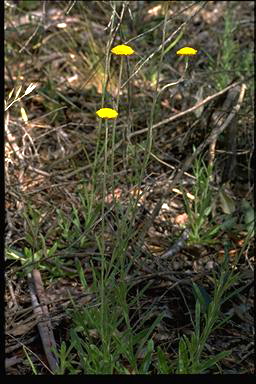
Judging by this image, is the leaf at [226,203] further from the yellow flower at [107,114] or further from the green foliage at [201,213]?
the yellow flower at [107,114]

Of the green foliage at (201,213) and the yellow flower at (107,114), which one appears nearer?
the yellow flower at (107,114)

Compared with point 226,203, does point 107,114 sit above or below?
above

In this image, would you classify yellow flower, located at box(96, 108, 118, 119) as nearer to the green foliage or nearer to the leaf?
the green foliage

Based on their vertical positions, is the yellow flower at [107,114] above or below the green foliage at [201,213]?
above

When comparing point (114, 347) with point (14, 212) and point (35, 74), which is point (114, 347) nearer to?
A: point (14, 212)

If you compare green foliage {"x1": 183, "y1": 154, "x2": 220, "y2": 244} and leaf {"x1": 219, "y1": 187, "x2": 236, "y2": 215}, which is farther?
leaf {"x1": 219, "y1": 187, "x2": 236, "y2": 215}

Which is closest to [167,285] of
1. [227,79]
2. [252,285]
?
[252,285]

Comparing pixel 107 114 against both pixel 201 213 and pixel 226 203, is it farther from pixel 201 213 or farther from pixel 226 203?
pixel 226 203

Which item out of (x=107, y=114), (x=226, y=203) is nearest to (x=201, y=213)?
(x=226, y=203)

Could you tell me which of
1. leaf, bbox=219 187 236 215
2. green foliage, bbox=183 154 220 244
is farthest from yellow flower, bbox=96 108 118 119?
leaf, bbox=219 187 236 215

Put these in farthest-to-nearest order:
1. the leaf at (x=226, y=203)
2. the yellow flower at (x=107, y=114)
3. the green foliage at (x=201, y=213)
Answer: the leaf at (x=226, y=203) < the green foliage at (x=201, y=213) < the yellow flower at (x=107, y=114)

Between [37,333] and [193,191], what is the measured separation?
0.97m

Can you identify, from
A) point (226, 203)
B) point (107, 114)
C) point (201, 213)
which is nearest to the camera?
point (107, 114)

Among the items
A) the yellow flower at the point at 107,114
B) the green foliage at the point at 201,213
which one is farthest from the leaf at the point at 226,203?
the yellow flower at the point at 107,114
